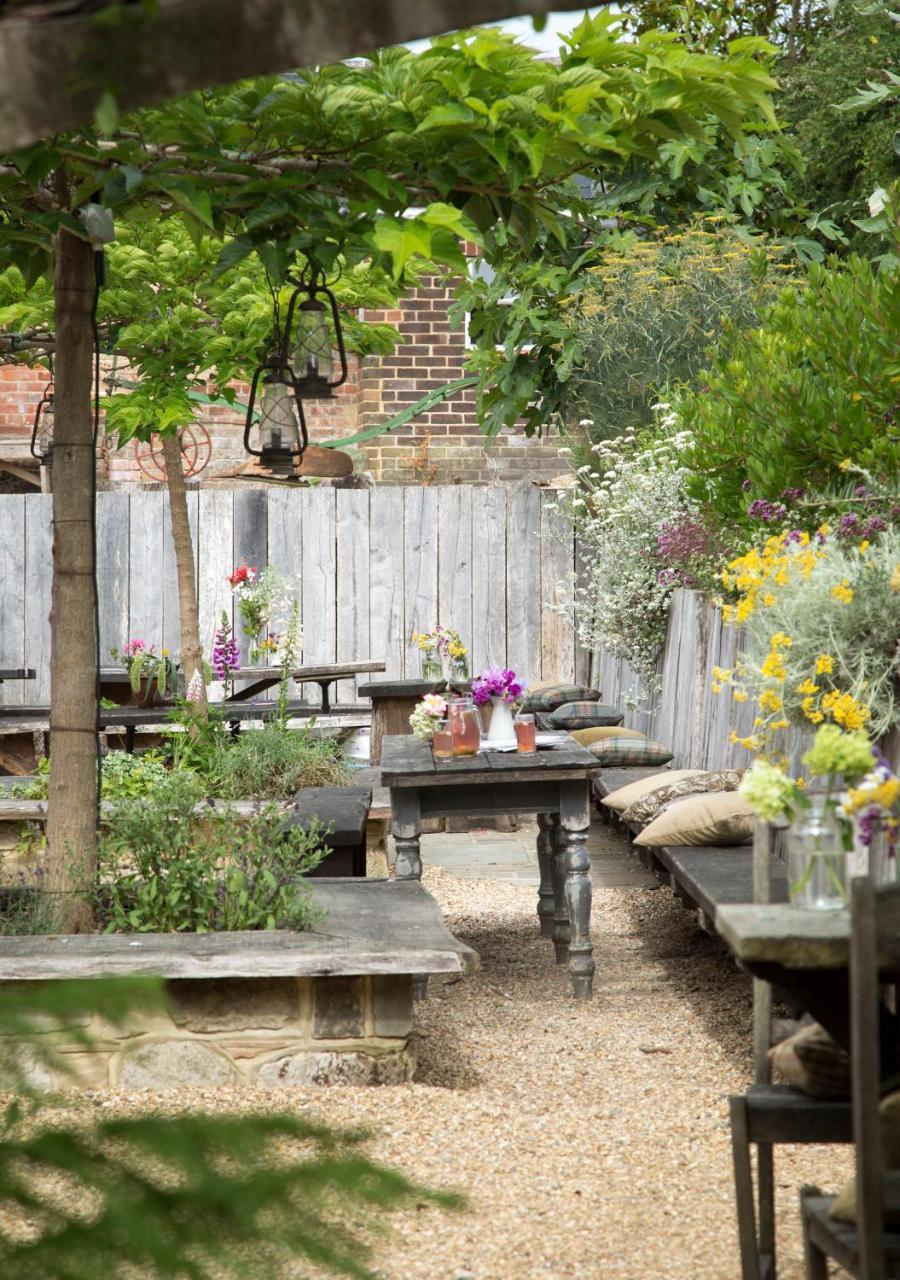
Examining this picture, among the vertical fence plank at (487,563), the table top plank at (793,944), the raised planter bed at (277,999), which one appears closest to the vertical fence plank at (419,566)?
the vertical fence plank at (487,563)

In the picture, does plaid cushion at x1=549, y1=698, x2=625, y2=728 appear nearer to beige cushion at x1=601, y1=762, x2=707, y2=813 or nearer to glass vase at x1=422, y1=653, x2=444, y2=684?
glass vase at x1=422, y1=653, x2=444, y2=684

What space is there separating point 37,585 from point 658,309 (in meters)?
4.77

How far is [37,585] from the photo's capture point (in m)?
10.7

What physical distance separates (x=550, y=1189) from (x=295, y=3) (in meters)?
3.09

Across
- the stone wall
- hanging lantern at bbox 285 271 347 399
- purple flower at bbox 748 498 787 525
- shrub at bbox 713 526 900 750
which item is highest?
hanging lantern at bbox 285 271 347 399

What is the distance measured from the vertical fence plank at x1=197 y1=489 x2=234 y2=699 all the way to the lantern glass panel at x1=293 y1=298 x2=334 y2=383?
5875 millimetres

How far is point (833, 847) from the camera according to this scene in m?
2.55

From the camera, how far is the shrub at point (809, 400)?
5.09m

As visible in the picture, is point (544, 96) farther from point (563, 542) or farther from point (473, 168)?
point (563, 542)

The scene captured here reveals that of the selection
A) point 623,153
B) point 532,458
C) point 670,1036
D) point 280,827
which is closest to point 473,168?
point 623,153

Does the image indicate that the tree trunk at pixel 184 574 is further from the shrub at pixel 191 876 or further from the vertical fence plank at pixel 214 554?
the shrub at pixel 191 876

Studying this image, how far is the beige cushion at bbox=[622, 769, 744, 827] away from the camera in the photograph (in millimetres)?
5930

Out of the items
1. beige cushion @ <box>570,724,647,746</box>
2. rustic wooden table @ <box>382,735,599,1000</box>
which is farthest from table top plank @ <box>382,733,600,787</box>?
beige cushion @ <box>570,724,647,746</box>

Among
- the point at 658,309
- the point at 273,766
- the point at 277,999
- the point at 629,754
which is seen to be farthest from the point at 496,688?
the point at 658,309
